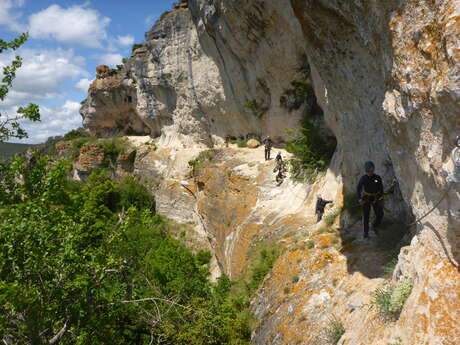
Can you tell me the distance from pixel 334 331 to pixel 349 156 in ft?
14.6

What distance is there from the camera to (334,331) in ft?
13.2

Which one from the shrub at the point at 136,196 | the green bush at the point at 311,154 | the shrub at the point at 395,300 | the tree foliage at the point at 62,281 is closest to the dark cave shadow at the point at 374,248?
the shrub at the point at 395,300

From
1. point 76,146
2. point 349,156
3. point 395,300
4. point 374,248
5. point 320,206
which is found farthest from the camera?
point 76,146

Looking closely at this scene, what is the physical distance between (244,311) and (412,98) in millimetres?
5241

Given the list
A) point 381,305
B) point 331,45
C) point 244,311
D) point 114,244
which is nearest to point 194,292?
point 244,311

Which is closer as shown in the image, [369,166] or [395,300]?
[395,300]

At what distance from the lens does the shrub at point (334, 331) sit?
3957 millimetres

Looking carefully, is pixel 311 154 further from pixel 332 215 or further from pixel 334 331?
pixel 334 331

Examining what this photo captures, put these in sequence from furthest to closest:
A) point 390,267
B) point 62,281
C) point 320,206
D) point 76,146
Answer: point 76,146, point 320,206, point 62,281, point 390,267

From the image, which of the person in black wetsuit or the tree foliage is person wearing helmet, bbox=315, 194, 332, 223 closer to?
the person in black wetsuit

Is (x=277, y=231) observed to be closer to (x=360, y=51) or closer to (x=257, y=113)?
(x=360, y=51)

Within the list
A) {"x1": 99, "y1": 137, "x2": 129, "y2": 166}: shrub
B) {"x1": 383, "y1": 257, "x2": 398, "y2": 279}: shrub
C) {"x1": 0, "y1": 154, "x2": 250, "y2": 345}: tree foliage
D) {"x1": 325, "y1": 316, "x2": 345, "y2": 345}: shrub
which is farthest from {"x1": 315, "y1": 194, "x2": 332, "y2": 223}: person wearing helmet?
{"x1": 99, "y1": 137, "x2": 129, "y2": 166}: shrub

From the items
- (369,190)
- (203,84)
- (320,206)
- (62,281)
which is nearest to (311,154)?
(320,206)

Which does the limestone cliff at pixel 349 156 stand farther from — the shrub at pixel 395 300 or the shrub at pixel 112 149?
the shrub at pixel 112 149
